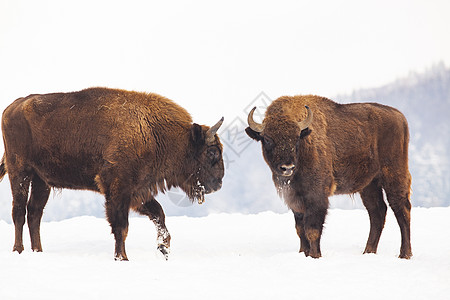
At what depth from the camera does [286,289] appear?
23.1 ft

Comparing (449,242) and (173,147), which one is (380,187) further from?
(173,147)

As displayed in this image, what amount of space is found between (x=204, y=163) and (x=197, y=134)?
21.6 inches

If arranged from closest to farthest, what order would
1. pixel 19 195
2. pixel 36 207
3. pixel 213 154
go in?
pixel 19 195
pixel 213 154
pixel 36 207

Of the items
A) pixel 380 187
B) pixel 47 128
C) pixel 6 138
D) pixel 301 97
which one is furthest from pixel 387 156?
pixel 6 138

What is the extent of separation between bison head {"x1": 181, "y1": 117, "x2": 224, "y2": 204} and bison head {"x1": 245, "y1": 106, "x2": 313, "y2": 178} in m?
0.87

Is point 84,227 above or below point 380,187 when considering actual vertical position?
below

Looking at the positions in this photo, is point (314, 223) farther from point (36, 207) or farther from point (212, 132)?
point (36, 207)

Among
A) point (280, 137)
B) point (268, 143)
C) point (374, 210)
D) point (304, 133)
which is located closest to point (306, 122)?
point (304, 133)

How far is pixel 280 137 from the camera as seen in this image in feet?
30.1

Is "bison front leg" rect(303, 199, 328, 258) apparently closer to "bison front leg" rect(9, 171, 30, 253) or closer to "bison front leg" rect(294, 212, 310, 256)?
"bison front leg" rect(294, 212, 310, 256)

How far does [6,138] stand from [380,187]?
6793 mm

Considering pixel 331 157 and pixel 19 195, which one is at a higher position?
pixel 331 157

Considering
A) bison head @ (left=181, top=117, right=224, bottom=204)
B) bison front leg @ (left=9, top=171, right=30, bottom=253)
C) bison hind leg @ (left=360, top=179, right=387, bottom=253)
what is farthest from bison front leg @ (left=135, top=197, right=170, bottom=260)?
bison hind leg @ (left=360, top=179, right=387, bottom=253)

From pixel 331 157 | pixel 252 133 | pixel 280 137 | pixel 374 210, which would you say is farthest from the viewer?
pixel 374 210
